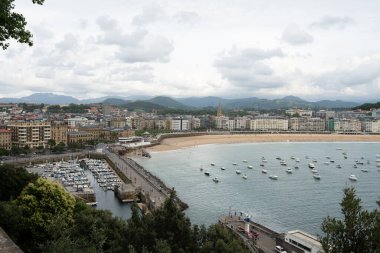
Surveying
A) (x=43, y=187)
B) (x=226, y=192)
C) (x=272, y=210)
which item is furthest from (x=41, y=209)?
(x=226, y=192)

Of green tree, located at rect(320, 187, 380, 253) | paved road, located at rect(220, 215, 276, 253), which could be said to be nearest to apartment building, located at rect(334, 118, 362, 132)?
paved road, located at rect(220, 215, 276, 253)

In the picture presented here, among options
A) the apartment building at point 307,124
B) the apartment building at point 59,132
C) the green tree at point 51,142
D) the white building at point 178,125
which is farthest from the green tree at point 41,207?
the apartment building at point 307,124

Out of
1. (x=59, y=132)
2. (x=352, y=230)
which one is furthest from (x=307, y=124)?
(x=352, y=230)

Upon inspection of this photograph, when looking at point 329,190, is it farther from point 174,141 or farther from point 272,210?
point 174,141

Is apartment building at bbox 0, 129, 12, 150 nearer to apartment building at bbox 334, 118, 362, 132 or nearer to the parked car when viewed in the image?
the parked car

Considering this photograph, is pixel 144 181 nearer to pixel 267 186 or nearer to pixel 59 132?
pixel 267 186
